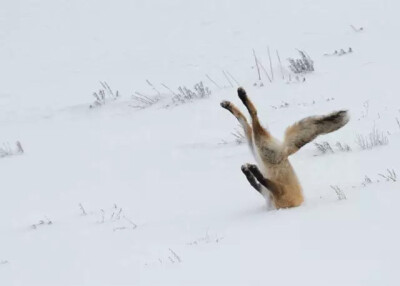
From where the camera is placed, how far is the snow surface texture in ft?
15.0

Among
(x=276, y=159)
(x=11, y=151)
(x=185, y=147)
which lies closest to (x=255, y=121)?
(x=276, y=159)

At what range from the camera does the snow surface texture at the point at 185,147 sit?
4582 millimetres

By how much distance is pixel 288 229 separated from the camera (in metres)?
4.79

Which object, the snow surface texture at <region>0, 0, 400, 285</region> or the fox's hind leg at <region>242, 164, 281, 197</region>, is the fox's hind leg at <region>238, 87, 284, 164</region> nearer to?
the fox's hind leg at <region>242, 164, 281, 197</region>

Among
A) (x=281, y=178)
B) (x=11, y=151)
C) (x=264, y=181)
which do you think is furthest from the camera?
(x=11, y=151)

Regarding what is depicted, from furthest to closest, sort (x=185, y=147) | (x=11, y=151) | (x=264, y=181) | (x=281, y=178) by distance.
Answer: (x=11, y=151), (x=185, y=147), (x=281, y=178), (x=264, y=181)

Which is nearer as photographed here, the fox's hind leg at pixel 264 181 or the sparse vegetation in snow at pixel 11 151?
the fox's hind leg at pixel 264 181

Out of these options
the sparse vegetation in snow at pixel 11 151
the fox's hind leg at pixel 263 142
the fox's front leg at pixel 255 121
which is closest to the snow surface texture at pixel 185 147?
the sparse vegetation in snow at pixel 11 151

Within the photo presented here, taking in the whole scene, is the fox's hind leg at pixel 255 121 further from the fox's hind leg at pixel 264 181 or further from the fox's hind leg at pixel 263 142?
the fox's hind leg at pixel 264 181

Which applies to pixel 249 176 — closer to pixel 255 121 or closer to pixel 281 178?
pixel 281 178

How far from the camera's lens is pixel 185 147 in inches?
337

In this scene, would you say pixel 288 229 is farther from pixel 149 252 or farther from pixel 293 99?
pixel 293 99

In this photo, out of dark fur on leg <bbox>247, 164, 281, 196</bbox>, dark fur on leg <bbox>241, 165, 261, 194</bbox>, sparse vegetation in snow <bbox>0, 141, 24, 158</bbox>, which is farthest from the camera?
sparse vegetation in snow <bbox>0, 141, 24, 158</bbox>

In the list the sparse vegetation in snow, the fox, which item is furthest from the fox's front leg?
the sparse vegetation in snow
